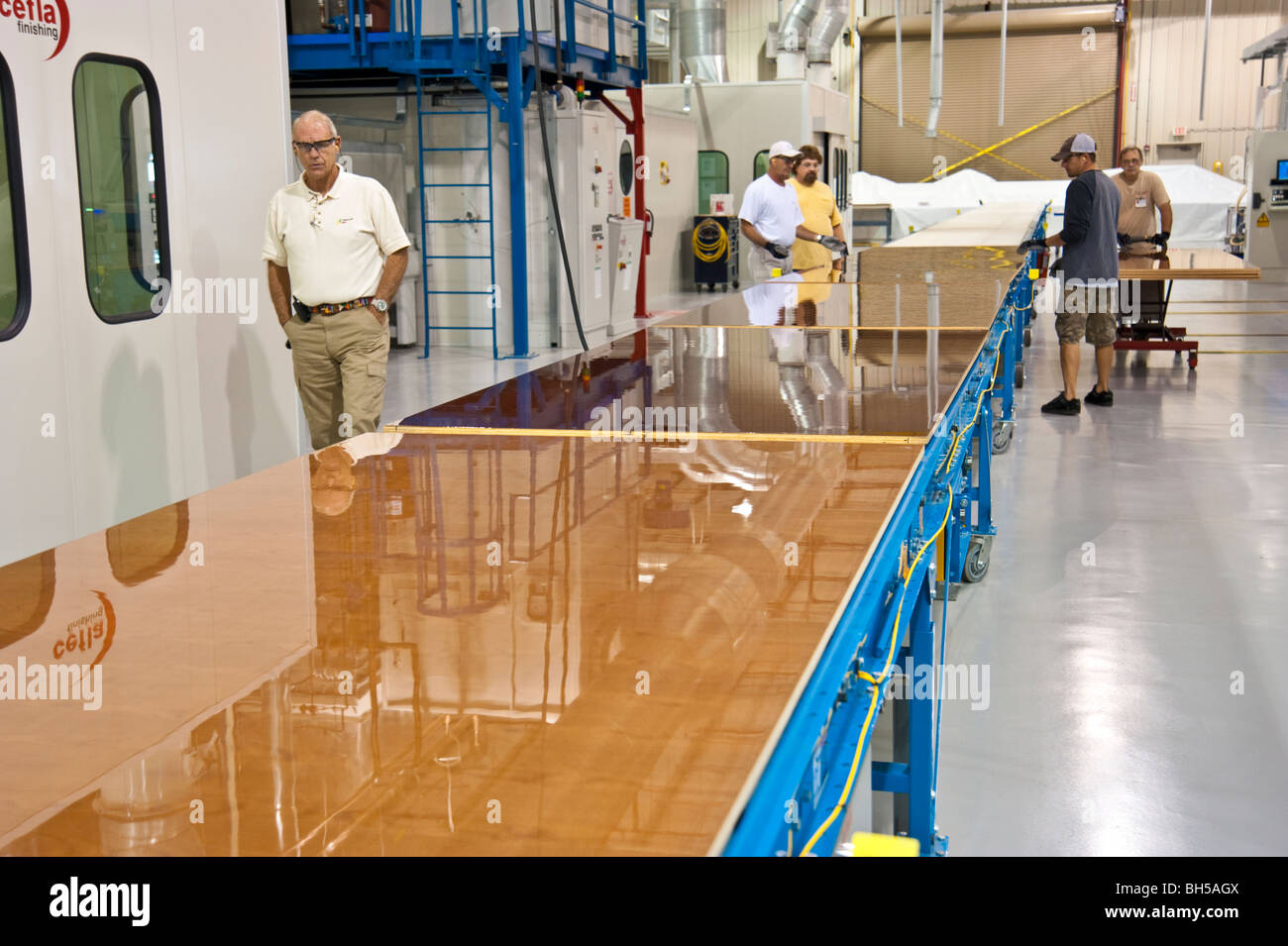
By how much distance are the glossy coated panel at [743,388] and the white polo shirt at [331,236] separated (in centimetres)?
124

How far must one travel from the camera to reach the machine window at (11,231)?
170 inches

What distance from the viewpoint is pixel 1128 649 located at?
4668 mm

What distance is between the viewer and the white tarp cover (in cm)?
2102

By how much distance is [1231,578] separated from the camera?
5441 mm

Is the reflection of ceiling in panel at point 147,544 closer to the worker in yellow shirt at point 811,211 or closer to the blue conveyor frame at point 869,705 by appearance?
the blue conveyor frame at point 869,705

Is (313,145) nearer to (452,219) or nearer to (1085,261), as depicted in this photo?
(1085,261)

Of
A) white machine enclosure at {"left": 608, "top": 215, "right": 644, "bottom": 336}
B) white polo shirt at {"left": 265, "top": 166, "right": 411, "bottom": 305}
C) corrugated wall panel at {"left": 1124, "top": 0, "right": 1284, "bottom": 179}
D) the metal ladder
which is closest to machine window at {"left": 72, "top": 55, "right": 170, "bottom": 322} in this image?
white polo shirt at {"left": 265, "top": 166, "right": 411, "bottom": 305}

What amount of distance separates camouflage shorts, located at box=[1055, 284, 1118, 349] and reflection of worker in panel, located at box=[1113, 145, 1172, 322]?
1.63 metres

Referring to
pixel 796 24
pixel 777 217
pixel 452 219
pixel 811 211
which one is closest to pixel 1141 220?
pixel 811 211

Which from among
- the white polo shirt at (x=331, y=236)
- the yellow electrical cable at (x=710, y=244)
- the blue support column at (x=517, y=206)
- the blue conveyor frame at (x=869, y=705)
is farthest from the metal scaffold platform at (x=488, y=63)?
the blue conveyor frame at (x=869, y=705)

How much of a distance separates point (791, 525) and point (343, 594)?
0.90 meters

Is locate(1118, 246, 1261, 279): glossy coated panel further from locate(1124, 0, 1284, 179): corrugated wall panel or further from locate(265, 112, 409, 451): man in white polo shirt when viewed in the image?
locate(1124, 0, 1284, 179): corrugated wall panel

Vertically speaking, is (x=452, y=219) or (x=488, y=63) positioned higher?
(x=488, y=63)

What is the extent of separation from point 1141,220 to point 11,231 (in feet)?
31.1
